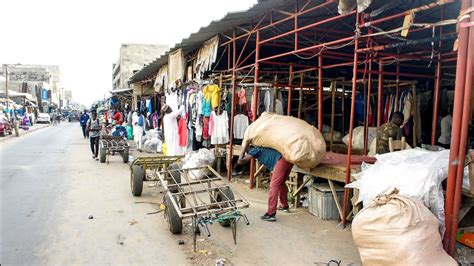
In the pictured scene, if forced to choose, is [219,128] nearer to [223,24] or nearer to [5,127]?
[223,24]

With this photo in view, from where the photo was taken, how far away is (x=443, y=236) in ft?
13.5

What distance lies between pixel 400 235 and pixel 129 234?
158 inches

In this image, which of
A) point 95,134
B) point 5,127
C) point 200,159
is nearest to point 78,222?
point 200,159

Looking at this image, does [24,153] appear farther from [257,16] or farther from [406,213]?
[406,213]

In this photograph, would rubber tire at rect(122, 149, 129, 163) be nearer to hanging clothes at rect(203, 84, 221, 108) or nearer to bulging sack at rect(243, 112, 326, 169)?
hanging clothes at rect(203, 84, 221, 108)

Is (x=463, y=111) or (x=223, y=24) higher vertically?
(x=223, y=24)

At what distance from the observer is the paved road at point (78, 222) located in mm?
5051

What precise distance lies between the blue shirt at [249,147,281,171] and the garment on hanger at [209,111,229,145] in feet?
12.4

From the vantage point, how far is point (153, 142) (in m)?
16.7

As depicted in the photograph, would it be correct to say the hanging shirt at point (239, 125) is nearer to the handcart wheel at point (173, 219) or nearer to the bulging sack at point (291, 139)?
the bulging sack at point (291, 139)

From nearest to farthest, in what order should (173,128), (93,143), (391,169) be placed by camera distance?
1. (391,169)
2. (173,128)
3. (93,143)

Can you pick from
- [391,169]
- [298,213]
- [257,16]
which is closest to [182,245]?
[298,213]

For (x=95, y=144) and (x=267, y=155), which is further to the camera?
(x=95, y=144)

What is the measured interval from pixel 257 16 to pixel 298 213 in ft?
15.1
